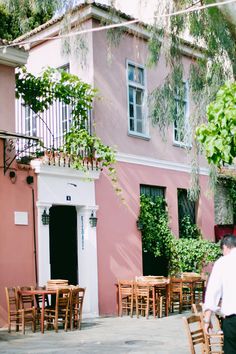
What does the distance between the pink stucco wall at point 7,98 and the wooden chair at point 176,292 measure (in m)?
5.41

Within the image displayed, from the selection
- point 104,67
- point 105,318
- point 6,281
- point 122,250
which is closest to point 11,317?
point 6,281

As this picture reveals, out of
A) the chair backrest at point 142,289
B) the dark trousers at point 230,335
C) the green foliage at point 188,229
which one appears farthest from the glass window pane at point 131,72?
the dark trousers at point 230,335

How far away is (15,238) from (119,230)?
3.32m

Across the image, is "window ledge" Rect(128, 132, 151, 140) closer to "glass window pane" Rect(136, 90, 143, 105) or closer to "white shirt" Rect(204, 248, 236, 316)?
"glass window pane" Rect(136, 90, 143, 105)

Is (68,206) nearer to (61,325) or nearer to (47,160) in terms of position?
(47,160)

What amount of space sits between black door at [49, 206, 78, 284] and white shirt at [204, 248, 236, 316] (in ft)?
31.1

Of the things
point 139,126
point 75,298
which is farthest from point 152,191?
point 75,298

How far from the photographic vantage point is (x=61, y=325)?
13008 millimetres

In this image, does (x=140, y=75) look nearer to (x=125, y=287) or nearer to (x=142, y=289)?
(x=125, y=287)

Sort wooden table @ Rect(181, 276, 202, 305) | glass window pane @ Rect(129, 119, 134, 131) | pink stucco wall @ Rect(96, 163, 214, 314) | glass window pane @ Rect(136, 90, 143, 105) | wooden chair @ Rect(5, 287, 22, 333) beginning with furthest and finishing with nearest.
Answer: glass window pane @ Rect(136, 90, 143, 105)
glass window pane @ Rect(129, 119, 134, 131)
wooden table @ Rect(181, 276, 202, 305)
pink stucco wall @ Rect(96, 163, 214, 314)
wooden chair @ Rect(5, 287, 22, 333)

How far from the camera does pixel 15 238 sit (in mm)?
13484

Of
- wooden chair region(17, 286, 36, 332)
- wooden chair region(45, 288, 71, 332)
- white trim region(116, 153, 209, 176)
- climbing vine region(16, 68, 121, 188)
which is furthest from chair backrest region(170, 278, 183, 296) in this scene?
wooden chair region(17, 286, 36, 332)

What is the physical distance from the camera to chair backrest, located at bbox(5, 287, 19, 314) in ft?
40.3

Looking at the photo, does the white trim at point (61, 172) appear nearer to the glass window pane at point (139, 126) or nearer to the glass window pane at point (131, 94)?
the glass window pane at point (139, 126)
